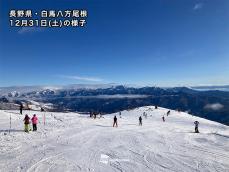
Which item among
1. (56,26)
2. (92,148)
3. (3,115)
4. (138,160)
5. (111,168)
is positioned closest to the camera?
(111,168)

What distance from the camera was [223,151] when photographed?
25062mm

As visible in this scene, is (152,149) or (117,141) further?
(117,141)

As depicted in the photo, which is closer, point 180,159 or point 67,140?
point 180,159

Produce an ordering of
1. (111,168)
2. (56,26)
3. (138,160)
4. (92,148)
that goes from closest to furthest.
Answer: (111,168) < (138,160) < (92,148) < (56,26)

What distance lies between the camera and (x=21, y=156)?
20.8 meters

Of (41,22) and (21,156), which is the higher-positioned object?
(41,22)

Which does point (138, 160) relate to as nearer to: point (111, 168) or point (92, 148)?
point (111, 168)

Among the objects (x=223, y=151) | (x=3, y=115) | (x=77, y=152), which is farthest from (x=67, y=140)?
(x=3, y=115)

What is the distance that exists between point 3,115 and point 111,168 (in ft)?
113

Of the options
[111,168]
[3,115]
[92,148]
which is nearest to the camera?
[111,168]

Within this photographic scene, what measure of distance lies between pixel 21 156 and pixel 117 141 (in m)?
10.0

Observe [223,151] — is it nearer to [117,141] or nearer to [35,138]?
[117,141]

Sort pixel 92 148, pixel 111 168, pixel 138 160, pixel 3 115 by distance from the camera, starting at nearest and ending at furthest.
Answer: pixel 111 168
pixel 138 160
pixel 92 148
pixel 3 115

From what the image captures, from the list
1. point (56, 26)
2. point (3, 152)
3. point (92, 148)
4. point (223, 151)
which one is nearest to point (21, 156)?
point (3, 152)
